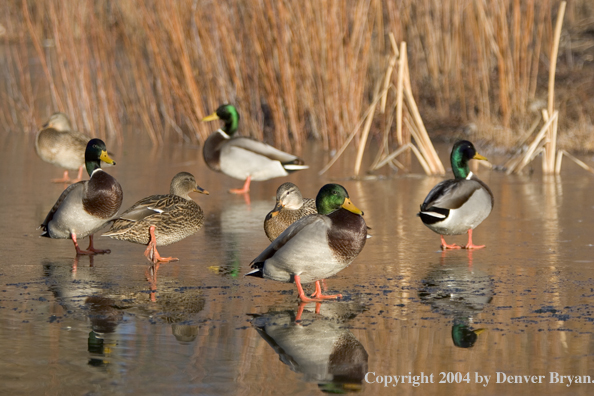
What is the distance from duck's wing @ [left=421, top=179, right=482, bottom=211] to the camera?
20.7ft

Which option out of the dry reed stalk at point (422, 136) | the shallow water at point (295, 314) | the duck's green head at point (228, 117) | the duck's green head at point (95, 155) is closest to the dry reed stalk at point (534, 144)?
the dry reed stalk at point (422, 136)

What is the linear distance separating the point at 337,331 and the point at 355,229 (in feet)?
2.05

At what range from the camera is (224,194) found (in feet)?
30.2

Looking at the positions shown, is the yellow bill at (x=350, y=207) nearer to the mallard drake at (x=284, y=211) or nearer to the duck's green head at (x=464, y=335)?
the duck's green head at (x=464, y=335)

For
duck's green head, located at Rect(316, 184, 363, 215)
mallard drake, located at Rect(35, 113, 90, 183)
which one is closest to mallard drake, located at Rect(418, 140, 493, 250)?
duck's green head, located at Rect(316, 184, 363, 215)

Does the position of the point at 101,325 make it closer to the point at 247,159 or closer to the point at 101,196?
the point at 101,196

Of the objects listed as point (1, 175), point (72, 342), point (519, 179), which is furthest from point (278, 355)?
point (1, 175)

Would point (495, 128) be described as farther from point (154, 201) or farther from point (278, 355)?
point (278, 355)

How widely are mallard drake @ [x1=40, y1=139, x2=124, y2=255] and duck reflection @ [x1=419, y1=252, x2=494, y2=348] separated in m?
2.33

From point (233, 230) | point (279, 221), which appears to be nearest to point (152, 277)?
point (279, 221)

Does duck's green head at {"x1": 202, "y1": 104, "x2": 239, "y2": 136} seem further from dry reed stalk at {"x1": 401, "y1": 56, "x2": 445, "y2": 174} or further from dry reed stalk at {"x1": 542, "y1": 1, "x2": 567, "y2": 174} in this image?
dry reed stalk at {"x1": 542, "y1": 1, "x2": 567, "y2": 174}

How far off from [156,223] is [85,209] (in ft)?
1.74

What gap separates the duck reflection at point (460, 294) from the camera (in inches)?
164

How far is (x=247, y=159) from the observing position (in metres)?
9.53
